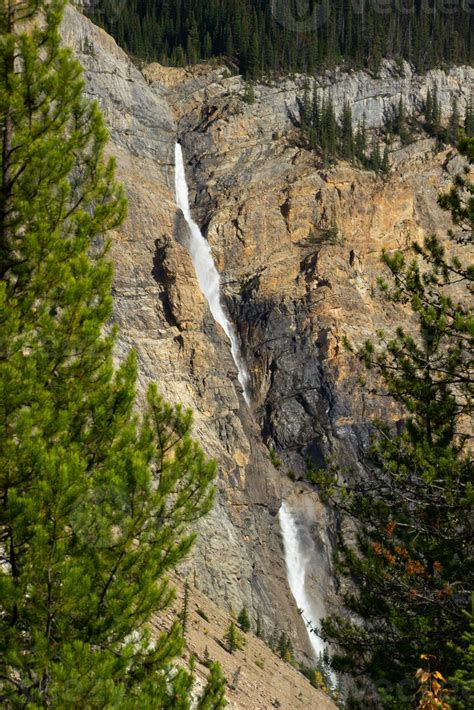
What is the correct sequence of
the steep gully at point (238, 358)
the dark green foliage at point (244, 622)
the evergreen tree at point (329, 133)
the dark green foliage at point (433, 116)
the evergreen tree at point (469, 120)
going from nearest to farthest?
1. the dark green foliage at point (244, 622)
2. the steep gully at point (238, 358)
3. the evergreen tree at point (329, 133)
4. the evergreen tree at point (469, 120)
5. the dark green foliage at point (433, 116)

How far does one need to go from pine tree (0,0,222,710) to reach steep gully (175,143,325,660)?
26704mm

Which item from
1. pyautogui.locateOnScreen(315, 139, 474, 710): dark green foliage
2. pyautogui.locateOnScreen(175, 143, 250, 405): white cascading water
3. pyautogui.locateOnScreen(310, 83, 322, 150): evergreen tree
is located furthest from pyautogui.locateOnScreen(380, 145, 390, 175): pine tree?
pyautogui.locateOnScreen(315, 139, 474, 710): dark green foliage

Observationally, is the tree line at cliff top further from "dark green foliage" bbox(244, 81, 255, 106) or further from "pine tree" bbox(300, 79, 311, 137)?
"pine tree" bbox(300, 79, 311, 137)

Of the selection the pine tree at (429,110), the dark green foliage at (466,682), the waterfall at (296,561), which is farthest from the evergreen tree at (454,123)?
the dark green foliage at (466,682)

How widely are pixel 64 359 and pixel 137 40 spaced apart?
6919 cm

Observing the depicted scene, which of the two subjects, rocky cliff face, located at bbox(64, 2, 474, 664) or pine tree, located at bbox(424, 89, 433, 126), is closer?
rocky cliff face, located at bbox(64, 2, 474, 664)

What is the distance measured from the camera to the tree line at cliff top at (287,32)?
70.9m

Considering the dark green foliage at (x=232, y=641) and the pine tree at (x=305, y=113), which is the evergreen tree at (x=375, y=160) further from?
the dark green foliage at (x=232, y=641)

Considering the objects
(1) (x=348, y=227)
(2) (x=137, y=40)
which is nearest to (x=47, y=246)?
(1) (x=348, y=227)

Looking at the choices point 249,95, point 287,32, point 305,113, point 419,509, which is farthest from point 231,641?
point 287,32

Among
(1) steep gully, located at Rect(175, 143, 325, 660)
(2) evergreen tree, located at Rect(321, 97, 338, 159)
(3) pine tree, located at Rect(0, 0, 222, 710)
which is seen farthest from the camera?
(2) evergreen tree, located at Rect(321, 97, 338, 159)

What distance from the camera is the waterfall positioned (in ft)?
130

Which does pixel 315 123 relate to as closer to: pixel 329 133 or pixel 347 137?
pixel 329 133

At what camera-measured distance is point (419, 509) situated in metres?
11.1
